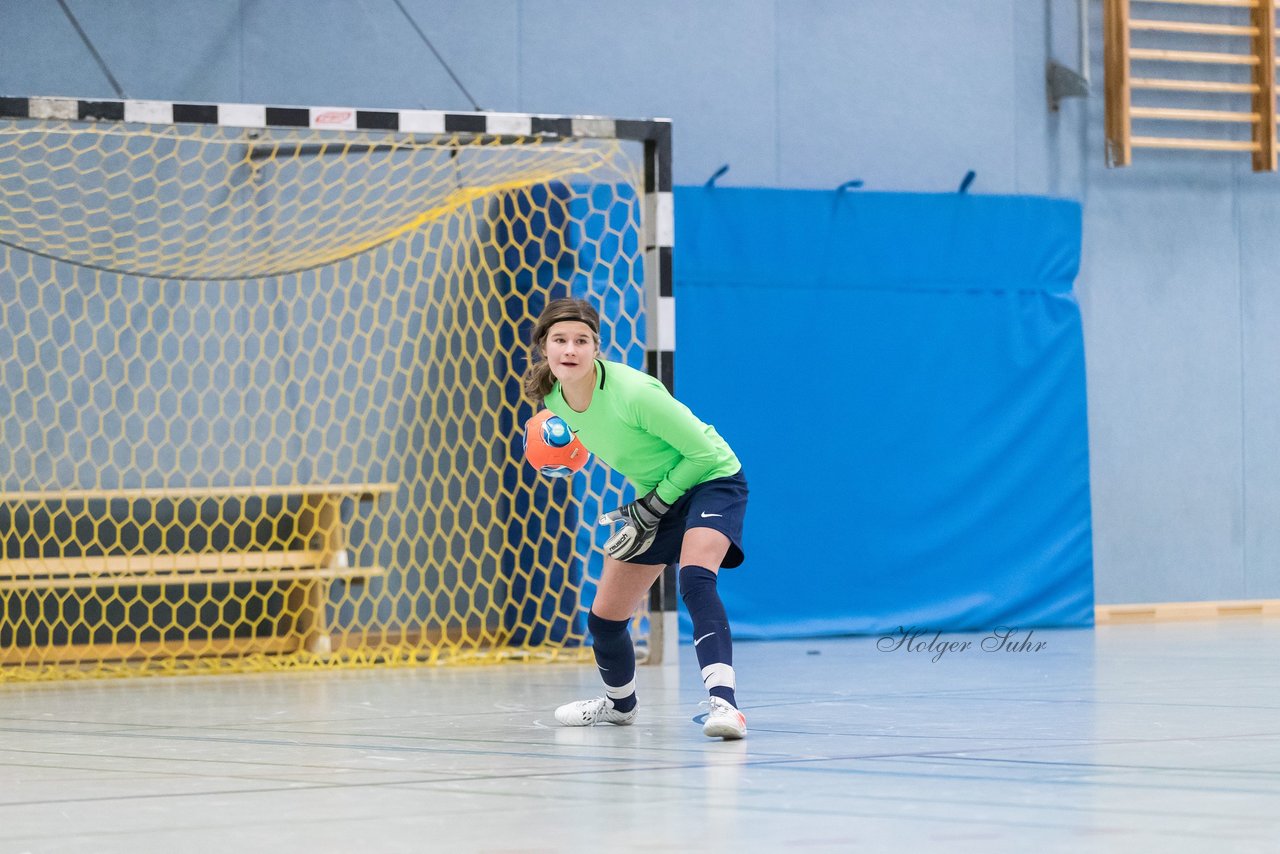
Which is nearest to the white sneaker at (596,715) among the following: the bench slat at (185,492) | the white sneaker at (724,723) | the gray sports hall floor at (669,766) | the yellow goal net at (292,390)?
→ the gray sports hall floor at (669,766)

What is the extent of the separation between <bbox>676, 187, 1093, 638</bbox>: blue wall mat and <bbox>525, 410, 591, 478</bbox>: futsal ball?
4.26 meters

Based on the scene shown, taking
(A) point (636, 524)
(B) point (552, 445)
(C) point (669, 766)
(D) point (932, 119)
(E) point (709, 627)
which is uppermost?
(D) point (932, 119)

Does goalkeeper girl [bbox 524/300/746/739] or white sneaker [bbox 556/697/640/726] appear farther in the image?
white sneaker [bbox 556/697/640/726]

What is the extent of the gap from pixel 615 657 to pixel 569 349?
873 millimetres

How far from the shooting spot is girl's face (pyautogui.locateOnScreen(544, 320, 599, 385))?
4.25 m

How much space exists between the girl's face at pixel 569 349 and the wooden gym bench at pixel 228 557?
11.8 feet

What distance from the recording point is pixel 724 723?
3.98 m

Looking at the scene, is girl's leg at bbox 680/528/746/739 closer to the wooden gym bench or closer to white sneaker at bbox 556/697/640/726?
white sneaker at bbox 556/697/640/726

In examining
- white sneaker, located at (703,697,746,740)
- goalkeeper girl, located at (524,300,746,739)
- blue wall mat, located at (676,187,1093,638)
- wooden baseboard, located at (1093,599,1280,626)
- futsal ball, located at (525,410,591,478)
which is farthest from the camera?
wooden baseboard, located at (1093,599,1280,626)

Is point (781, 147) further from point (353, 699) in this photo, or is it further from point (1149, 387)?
point (353, 699)

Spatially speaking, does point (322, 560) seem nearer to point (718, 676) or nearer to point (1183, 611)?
point (718, 676)

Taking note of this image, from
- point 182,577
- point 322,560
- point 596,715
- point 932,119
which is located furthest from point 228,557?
point 932,119

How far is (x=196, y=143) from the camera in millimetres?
8203

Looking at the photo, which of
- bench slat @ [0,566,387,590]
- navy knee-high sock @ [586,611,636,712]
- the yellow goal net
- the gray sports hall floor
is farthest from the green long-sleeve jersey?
bench slat @ [0,566,387,590]
